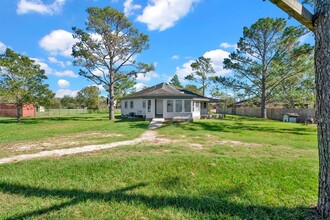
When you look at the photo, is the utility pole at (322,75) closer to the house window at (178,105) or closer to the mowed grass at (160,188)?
the mowed grass at (160,188)

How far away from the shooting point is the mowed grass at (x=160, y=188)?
2.88 m

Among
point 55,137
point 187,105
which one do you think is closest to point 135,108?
point 187,105

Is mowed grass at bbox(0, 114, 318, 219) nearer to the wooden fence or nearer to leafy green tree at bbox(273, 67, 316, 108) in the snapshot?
the wooden fence

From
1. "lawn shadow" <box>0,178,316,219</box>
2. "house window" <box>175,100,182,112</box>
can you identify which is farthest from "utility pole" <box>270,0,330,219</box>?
"house window" <box>175,100,182,112</box>

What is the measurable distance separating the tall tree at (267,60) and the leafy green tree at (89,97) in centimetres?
3362

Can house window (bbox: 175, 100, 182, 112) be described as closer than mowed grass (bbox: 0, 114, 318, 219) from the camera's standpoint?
No

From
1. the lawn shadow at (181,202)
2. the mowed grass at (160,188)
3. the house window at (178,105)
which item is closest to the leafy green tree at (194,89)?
the house window at (178,105)

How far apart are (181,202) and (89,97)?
54.4m

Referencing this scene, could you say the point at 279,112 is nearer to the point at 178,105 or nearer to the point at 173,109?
the point at 178,105

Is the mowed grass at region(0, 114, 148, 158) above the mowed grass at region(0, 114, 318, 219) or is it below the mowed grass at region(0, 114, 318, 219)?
above

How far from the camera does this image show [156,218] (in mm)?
2721

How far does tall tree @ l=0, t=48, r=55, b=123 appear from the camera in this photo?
55.9 ft

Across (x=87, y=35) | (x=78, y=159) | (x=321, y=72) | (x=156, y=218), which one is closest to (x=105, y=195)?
(x=156, y=218)

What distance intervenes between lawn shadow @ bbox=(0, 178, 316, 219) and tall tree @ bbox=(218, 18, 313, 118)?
21.4 meters
